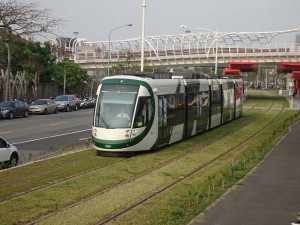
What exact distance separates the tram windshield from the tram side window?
0.22 m

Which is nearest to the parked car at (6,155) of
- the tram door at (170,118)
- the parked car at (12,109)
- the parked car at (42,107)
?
the tram door at (170,118)

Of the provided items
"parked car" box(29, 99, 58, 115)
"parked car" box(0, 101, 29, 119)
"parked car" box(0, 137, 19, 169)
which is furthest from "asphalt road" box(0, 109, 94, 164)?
"parked car" box(29, 99, 58, 115)

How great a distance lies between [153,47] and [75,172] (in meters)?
73.4

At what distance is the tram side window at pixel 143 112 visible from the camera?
21484 millimetres

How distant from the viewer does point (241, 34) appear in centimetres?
8962

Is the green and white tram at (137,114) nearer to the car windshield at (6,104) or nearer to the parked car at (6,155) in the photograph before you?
the parked car at (6,155)

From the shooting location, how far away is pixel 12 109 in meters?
45.4

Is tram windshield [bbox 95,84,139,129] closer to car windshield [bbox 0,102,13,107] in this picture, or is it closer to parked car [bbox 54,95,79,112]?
car windshield [bbox 0,102,13,107]

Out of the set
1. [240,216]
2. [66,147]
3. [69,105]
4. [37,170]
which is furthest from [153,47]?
[240,216]

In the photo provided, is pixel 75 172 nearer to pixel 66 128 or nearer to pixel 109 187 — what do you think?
pixel 109 187

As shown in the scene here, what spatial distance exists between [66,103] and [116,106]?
36439 millimetres

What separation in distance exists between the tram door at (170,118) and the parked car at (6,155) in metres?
5.65

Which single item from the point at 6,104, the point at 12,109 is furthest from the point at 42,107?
the point at 12,109

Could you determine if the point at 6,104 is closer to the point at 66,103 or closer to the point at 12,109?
the point at 12,109
